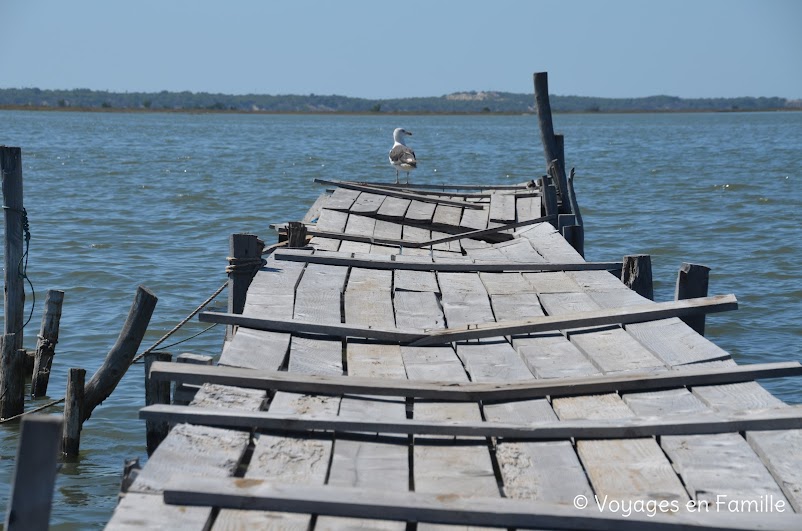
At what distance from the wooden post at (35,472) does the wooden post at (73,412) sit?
14.6 ft

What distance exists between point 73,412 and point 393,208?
17.3ft

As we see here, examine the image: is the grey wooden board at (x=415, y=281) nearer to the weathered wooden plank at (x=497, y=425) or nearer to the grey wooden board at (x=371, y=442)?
the grey wooden board at (x=371, y=442)

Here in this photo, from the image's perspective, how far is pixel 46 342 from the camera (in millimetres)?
8023

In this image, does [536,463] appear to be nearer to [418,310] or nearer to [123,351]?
[418,310]

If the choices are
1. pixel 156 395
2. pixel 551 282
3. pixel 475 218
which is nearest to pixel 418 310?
pixel 551 282

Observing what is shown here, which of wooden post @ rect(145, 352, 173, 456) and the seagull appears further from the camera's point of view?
the seagull

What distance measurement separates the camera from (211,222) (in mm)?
19453

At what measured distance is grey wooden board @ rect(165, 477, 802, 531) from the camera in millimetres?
3018

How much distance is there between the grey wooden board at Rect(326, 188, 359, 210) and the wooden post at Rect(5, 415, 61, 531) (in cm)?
852

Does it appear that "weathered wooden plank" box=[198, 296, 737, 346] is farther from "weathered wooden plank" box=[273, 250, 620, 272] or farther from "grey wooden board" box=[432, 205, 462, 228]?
"grey wooden board" box=[432, 205, 462, 228]

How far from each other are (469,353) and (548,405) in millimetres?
901

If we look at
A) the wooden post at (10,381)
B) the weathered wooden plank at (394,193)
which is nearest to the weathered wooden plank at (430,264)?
the wooden post at (10,381)

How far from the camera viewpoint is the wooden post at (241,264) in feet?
22.0

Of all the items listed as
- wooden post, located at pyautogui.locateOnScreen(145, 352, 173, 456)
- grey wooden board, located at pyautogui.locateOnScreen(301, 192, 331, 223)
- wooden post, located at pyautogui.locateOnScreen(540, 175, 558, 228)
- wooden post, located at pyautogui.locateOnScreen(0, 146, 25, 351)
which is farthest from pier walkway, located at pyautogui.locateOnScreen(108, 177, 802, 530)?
grey wooden board, located at pyautogui.locateOnScreen(301, 192, 331, 223)
